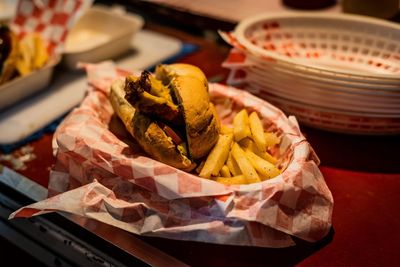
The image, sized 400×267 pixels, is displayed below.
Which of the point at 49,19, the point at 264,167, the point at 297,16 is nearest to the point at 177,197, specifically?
the point at 264,167

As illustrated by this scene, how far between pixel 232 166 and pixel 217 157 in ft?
0.19

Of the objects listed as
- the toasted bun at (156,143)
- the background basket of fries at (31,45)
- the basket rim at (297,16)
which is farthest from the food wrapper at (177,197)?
the background basket of fries at (31,45)

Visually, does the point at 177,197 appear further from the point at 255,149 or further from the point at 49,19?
the point at 49,19

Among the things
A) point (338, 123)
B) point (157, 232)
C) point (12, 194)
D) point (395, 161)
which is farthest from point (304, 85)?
point (12, 194)

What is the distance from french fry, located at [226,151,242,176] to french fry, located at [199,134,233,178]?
2 cm

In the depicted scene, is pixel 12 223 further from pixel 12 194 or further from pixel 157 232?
pixel 157 232

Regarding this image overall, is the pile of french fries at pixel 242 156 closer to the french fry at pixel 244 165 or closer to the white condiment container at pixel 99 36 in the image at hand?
the french fry at pixel 244 165

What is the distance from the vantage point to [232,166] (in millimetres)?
1249

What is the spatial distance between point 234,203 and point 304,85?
618 millimetres

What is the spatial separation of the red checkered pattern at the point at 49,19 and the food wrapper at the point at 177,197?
0.95 metres

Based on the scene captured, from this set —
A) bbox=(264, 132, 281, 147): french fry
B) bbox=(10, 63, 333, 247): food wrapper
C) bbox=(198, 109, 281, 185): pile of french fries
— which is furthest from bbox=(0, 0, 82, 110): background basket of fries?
bbox=(264, 132, 281, 147): french fry

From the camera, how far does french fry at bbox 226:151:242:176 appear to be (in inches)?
48.5

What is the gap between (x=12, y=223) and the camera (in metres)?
1.48

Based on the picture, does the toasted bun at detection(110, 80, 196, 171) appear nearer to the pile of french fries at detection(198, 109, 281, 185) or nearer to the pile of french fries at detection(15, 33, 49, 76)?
the pile of french fries at detection(198, 109, 281, 185)
